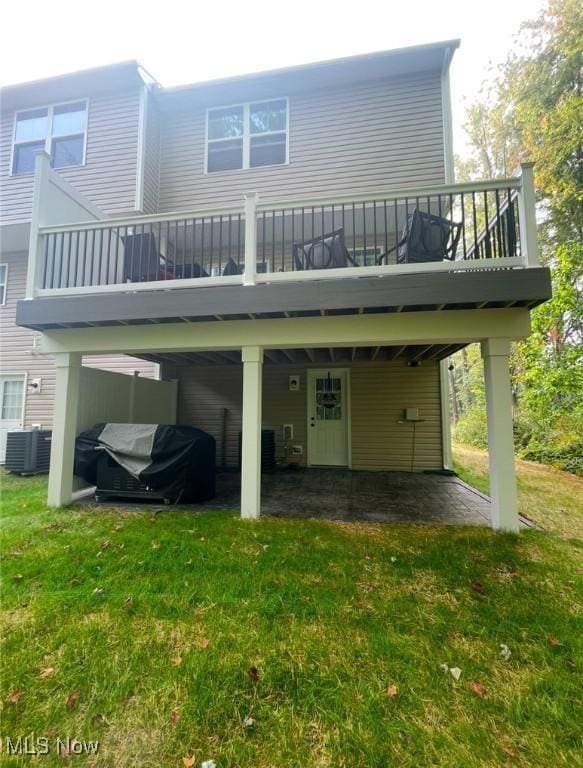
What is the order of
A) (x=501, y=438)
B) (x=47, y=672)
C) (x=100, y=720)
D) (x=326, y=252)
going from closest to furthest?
(x=100, y=720), (x=47, y=672), (x=501, y=438), (x=326, y=252)

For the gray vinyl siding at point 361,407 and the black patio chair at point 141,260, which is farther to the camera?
the gray vinyl siding at point 361,407

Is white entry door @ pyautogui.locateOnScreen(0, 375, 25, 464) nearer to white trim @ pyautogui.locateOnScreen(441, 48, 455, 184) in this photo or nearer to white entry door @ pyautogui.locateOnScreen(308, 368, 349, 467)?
white entry door @ pyautogui.locateOnScreen(308, 368, 349, 467)

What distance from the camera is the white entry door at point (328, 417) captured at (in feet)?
24.8

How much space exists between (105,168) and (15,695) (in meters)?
8.52

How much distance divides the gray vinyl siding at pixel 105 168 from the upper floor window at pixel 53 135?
26cm

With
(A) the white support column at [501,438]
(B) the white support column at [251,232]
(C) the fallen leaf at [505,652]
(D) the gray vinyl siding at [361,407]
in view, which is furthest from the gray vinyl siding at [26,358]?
(C) the fallen leaf at [505,652]

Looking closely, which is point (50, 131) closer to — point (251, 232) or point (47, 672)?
point (251, 232)

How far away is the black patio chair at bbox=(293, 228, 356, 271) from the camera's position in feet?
14.8

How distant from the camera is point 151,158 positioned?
24.7 ft

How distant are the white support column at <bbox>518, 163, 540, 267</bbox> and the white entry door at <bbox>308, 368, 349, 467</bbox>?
14.4 ft

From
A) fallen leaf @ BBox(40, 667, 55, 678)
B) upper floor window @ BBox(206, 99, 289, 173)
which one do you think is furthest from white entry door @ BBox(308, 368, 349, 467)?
fallen leaf @ BBox(40, 667, 55, 678)

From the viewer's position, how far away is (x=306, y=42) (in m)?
7.67

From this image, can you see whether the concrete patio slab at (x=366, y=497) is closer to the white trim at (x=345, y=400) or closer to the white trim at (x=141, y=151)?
the white trim at (x=345, y=400)

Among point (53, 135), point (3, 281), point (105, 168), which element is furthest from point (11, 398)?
point (53, 135)
